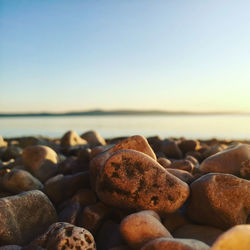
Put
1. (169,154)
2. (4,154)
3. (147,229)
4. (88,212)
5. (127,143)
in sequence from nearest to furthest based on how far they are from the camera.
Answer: (147,229) → (88,212) → (127,143) → (169,154) → (4,154)

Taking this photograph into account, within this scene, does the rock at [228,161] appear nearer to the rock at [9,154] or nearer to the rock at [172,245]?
the rock at [172,245]

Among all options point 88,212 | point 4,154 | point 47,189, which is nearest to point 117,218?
point 88,212

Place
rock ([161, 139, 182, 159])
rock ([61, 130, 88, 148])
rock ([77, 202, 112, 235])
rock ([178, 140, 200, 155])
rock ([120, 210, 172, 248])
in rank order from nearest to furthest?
1. rock ([120, 210, 172, 248])
2. rock ([77, 202, 112, 235])
3. rock ([161, 139, 182, 159])
4. rock ([178, 140, 200, 155])
5. rock ([61, 130, 88, 148])

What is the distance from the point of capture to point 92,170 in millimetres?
4098

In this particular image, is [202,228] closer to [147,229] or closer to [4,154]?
[147,229]

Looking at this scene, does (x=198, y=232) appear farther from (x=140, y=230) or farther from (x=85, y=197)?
(x=85, y=197)

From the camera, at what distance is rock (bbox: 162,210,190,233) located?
11.0 ft

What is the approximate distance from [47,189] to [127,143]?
119cm

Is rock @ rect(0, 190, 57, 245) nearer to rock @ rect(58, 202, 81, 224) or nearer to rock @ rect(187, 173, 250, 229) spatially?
rock @ rect(58, 202, 81, 224)

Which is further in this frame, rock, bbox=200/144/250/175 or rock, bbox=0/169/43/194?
rock, bbox=0/169/43/194

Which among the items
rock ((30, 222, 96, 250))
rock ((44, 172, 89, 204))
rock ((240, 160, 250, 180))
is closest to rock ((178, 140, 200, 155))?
rock ((240, 160, 250, 180))

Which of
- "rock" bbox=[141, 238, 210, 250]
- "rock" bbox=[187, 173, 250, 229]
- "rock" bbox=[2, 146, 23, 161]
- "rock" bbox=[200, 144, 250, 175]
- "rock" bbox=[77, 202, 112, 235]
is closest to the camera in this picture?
"rock" bbox=[141, 238, 210, 250]

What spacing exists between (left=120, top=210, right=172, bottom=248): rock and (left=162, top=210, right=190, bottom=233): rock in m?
0.52

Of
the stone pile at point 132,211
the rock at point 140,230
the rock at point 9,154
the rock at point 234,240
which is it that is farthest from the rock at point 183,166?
the rock at point 9,154
